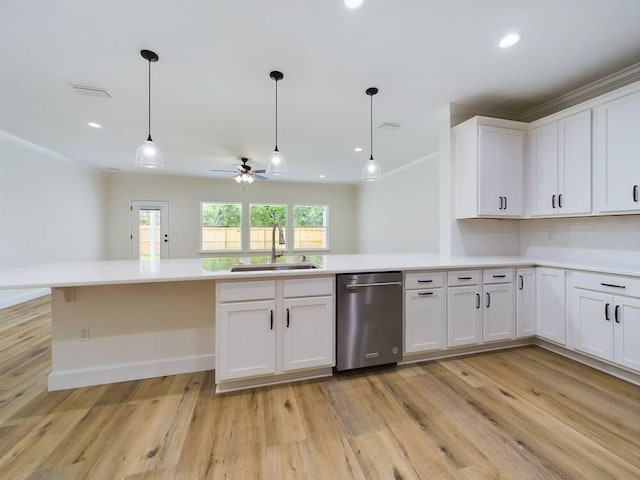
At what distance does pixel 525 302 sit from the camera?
278 centimetres

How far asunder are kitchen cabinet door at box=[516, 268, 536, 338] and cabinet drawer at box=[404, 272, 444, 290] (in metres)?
0.92

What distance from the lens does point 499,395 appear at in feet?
6.62

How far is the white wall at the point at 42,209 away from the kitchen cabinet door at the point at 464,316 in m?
5.96

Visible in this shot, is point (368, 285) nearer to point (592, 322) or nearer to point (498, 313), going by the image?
point (498, 313)

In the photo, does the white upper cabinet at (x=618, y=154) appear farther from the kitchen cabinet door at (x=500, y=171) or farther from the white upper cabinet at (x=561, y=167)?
the kitchen cabinet door at (x=500, y=171)

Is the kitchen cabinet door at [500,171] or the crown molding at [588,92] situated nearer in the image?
the crown molding at [588,92]

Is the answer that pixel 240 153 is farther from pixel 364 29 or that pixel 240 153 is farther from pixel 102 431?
pixel 102 431

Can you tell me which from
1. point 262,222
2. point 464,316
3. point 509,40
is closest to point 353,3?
point 509,40

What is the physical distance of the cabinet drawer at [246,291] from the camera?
2035 millimetres

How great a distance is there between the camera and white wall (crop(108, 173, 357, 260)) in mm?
6750

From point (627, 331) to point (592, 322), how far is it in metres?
0.22

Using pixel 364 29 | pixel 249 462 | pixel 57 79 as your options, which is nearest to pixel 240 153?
pixel 57 79

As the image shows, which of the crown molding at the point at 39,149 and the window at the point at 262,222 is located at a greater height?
the crown molding at the point at 39,149

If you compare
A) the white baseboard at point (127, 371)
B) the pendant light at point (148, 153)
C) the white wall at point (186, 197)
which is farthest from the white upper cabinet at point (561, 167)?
the white wall at point (186, 197)
